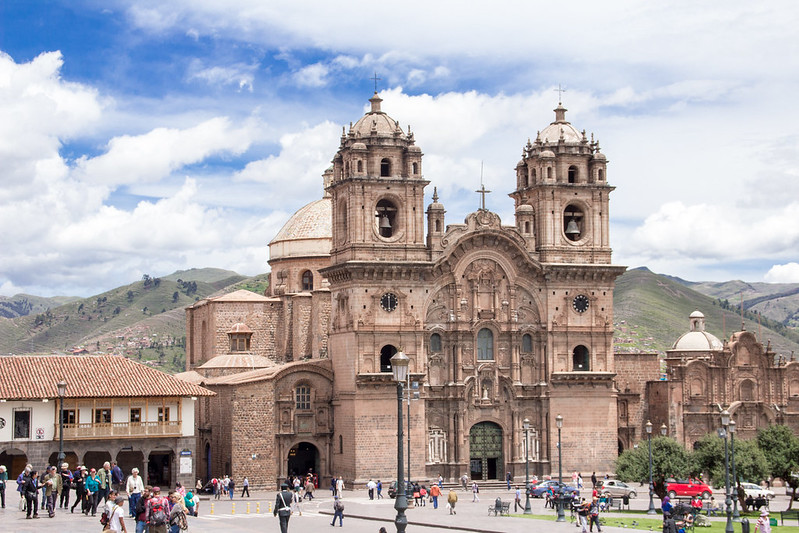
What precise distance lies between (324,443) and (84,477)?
1068 inches

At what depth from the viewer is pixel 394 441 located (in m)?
62.3

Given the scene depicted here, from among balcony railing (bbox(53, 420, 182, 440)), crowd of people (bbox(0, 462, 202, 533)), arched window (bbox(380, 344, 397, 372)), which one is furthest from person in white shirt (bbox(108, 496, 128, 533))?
arched window (bbox(380, 344, 397, 372))

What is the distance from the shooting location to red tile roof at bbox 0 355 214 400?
5638cm

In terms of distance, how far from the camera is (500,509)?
4616 cm

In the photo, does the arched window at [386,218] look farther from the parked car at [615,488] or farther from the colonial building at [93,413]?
the parked car at [615,488]

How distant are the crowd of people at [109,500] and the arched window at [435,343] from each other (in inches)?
924

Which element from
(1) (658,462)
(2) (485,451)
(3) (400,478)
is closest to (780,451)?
(1) (658,462)

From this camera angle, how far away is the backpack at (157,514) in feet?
90.2

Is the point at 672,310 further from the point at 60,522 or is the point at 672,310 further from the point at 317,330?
the point at 60,522

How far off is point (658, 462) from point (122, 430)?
86.3 ft

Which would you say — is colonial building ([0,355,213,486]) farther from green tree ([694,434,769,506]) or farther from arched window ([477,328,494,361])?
green tree ([694,434,769,506])

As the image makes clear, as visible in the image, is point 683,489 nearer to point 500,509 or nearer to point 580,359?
point 500,509

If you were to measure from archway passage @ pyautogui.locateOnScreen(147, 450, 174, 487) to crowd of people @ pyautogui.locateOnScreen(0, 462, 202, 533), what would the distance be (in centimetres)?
1722

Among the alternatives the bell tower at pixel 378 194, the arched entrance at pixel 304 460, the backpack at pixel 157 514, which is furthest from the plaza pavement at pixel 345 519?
the bell tower at pixel 378 194
